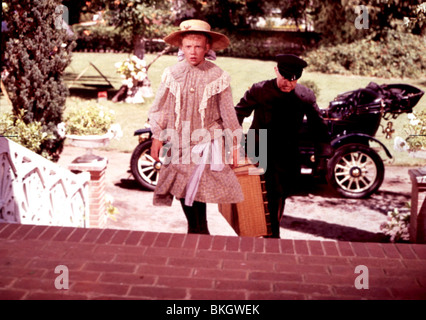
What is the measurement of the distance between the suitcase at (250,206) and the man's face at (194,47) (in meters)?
1.20

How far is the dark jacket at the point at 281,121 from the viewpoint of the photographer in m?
5.36

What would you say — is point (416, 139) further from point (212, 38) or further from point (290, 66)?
point (212, 38)

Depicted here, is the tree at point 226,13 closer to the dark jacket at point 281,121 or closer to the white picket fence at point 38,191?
the white picket fence at point 38,191

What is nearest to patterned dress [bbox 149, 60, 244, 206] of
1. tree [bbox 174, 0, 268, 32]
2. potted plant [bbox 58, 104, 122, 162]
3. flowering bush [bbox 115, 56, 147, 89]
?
potted plant [bbox 58, 104, 122, 162]

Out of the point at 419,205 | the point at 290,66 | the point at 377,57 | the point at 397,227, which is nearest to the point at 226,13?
the point at 377,57

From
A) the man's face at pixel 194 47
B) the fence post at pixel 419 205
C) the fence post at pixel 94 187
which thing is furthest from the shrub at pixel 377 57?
the man's face at pixel 194 47

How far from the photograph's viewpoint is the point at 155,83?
63.3 ft

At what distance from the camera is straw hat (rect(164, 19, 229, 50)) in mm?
4641

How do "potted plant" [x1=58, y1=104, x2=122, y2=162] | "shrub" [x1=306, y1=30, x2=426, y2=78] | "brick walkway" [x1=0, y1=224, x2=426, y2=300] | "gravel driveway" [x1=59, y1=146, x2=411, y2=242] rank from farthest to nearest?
"shrub" [x1=306, y1=30, x2=426, y2=78] → "potted plant" [x1=58, y1=104, x2=122, y2=162] → "gravel driveway" [x1=59, y1=146, x2=411, y2=242] → "brick walkway" [x1=0, y1=224, x2=426, y2=300]

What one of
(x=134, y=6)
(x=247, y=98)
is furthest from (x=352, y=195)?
(x=134, y=6)

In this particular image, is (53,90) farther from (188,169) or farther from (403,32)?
(403,32)

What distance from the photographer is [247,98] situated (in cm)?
555

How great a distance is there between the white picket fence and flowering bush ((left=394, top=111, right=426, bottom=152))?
4088 mm

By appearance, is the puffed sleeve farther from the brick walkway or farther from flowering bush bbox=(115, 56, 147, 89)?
flowering bush bbox=(115, 56, 147, 89)
